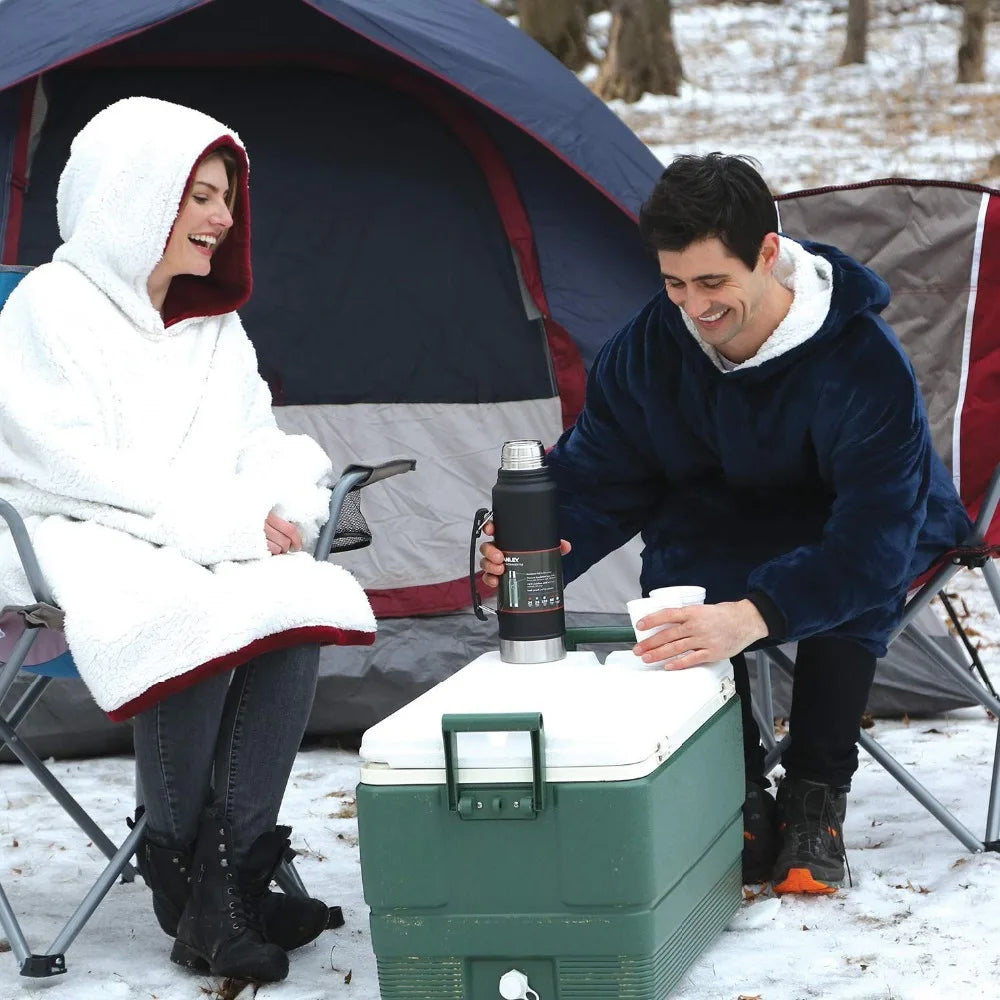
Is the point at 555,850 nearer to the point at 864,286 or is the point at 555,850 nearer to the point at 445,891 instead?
the point at 445,891

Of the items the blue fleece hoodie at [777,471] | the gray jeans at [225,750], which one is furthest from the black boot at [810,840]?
the gray jeans at [225,750]

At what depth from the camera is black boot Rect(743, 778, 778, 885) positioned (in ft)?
8.31

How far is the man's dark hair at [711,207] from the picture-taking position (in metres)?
2.26

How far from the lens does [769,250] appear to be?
2344 mm

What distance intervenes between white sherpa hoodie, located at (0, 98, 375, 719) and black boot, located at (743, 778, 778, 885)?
0.66 meters

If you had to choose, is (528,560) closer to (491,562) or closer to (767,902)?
(491,562)

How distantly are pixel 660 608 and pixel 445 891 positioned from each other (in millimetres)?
490

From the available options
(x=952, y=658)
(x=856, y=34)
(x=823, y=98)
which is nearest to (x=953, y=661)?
(x=952, y=658)

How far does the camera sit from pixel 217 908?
222 centimetres

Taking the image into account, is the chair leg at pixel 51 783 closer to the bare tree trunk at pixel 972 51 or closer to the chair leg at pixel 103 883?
the chair leg at pixel 103 883

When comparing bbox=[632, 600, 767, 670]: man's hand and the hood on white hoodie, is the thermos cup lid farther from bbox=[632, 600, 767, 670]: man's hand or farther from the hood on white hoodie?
the hood on white hoodie

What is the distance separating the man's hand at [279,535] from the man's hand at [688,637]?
55cm

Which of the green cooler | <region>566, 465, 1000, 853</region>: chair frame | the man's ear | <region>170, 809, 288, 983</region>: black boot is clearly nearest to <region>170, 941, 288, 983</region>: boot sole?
<region>170, 809, 288, 983</region>: black boot

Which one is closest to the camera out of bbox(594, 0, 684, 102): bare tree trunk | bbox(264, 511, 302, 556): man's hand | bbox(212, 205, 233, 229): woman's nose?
bbox(264, 511, 302, 556): man's hand
